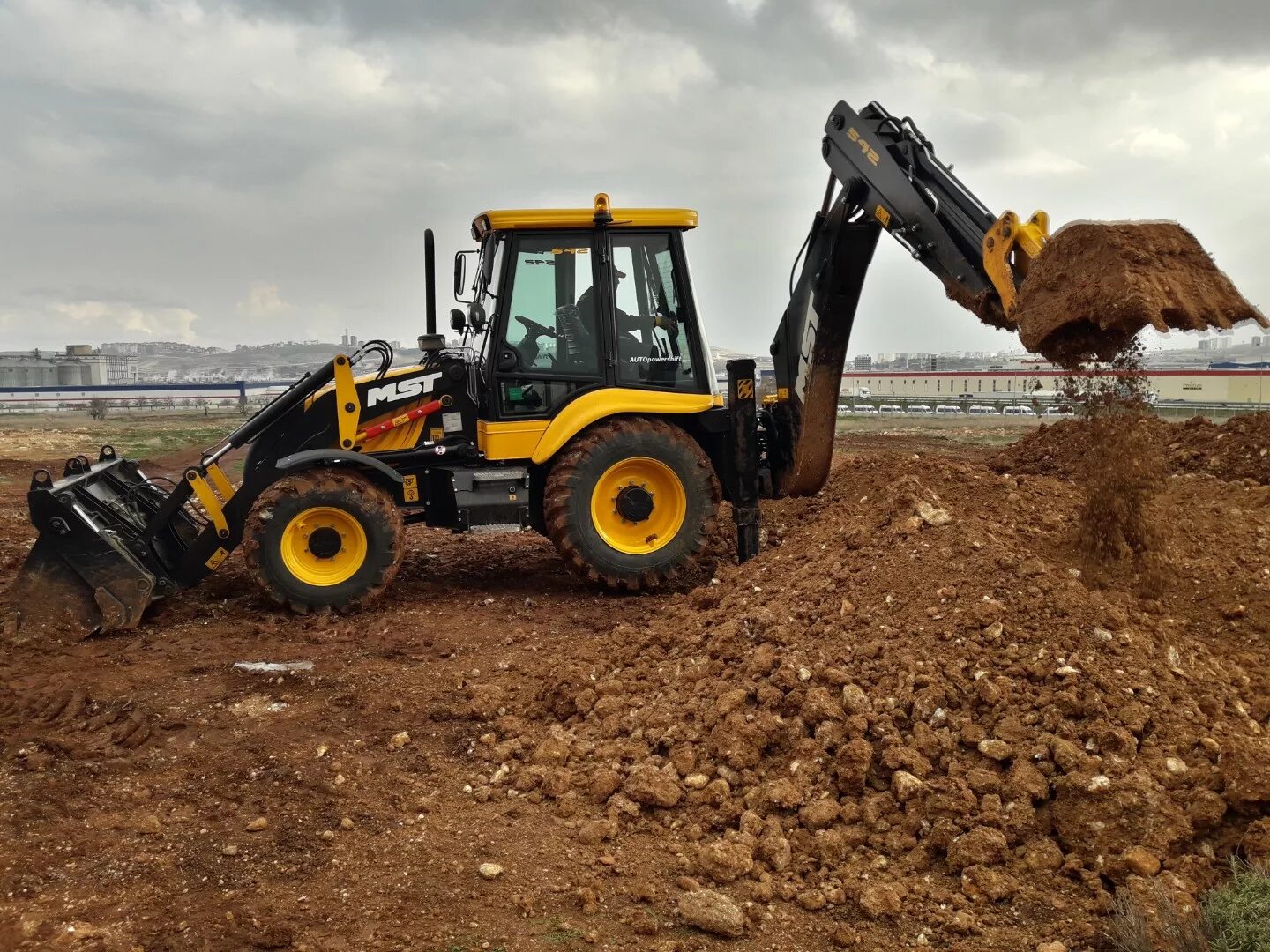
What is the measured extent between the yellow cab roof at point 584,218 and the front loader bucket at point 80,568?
3334mm

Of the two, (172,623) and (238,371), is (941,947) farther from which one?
(238,371)

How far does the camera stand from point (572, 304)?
8.10 m

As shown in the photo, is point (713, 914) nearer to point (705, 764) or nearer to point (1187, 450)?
point (705, 764)

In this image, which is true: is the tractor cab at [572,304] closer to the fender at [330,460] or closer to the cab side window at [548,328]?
the cab side window at [548,328]

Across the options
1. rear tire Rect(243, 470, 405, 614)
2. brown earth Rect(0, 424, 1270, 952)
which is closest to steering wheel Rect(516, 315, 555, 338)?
rear tire Rect(243, 470, 405, 614)

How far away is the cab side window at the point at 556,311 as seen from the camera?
8.00 m

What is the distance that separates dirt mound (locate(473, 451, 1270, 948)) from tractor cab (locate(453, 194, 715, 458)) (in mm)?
2290

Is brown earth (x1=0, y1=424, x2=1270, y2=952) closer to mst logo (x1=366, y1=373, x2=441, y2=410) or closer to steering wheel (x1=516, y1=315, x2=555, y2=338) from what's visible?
mst logo (x1=366, y1=373, x2=441, y2=410)

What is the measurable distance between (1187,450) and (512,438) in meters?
6.93

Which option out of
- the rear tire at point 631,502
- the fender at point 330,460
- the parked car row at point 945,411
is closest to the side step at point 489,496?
the rear tire at point 631,502

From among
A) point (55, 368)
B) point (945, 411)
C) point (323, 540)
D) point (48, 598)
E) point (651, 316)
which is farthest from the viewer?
point (55, 368)

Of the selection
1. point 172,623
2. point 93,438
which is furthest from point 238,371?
point 172,623

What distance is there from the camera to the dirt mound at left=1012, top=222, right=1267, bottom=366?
5371 millimetres

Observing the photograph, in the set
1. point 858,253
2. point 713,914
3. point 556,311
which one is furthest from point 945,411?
point 713,914
